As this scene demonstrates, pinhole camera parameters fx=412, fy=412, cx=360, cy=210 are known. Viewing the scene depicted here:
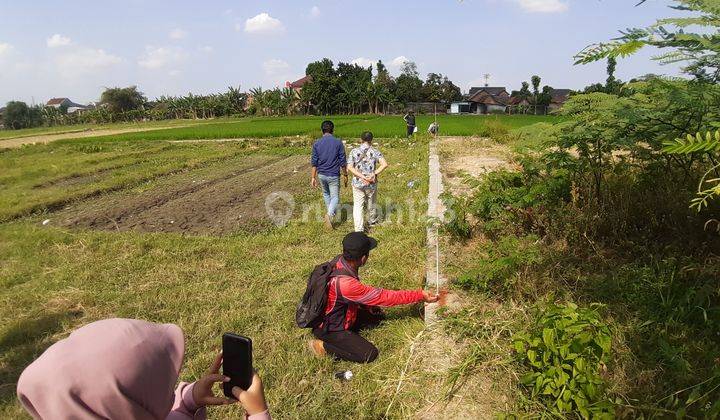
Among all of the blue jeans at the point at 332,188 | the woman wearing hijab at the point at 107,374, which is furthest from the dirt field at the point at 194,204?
the woman wearing hijab at the point at 107,374

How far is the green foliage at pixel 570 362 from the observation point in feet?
6.89

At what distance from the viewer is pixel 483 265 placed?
3637mm

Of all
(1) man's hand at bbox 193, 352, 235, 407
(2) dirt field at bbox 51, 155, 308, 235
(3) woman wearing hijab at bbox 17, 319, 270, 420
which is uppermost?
(3) woman wearing hijab at bbox 17, 319, 270, 420

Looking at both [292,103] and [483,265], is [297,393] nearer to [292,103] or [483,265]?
[483,265]

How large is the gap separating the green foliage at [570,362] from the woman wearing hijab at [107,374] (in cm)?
191

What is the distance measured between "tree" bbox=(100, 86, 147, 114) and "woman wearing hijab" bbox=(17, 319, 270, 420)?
72452 millimetres

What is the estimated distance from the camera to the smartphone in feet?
4.27

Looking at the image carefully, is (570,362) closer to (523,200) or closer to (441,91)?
(523,200)

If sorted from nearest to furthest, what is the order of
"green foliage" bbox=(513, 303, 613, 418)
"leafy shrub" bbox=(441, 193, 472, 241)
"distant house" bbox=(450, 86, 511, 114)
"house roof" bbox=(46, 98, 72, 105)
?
"green foliage" bbox=(513, 303, 613, 418)
"leafy shrub" bbox=(441, 193, 472, 241)
"distant house" bbox=(450, 86, 511, 114)
"house roof" bbox=(46, 98, 72, 105)

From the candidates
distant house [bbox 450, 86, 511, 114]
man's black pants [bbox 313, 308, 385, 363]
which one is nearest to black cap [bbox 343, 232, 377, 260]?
man's black pants [bbox 313, 308, 385, 363]

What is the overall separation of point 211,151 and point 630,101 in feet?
54.8

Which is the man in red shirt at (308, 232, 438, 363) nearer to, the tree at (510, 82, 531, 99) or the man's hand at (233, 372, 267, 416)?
the man's hand at (233, 372, 267, 416)

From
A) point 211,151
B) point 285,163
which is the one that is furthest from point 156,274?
point 211,151

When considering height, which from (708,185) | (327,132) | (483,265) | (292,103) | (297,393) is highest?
(292,103)
